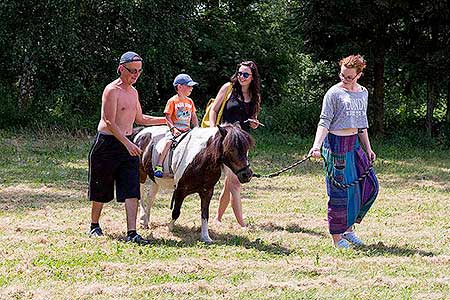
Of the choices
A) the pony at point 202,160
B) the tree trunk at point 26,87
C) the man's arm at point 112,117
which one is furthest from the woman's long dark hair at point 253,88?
the tree trunk at point 26,87

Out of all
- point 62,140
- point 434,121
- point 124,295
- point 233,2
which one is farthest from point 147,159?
point 233,2

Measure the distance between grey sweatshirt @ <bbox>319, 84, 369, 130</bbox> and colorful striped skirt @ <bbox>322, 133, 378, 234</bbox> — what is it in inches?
5.7

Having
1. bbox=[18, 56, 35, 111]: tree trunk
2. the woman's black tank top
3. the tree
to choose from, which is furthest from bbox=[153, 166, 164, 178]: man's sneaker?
bbox=[18, 56, 35, 111]: tree trunk

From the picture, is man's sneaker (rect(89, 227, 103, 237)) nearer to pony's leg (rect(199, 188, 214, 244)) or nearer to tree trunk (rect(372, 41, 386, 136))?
pony's leg (rect(199, 188, 214, 244))

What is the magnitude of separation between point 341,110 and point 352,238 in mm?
1263

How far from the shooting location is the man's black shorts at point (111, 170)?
716 centimetres

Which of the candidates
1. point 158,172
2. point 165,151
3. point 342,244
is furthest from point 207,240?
point 342,244

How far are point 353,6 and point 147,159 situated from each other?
1045cm

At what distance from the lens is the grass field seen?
5.39m

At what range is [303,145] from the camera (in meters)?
17.3

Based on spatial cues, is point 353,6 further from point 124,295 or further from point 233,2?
point 124,295

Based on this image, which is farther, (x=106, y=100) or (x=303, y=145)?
(x=303, y=145)

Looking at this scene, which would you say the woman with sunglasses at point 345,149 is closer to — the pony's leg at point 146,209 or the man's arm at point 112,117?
the man's arm at point 112,117

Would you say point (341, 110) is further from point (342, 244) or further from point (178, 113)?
point (178, 113)
